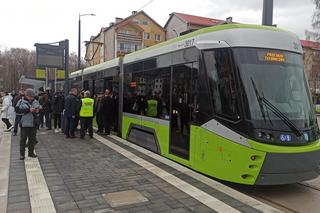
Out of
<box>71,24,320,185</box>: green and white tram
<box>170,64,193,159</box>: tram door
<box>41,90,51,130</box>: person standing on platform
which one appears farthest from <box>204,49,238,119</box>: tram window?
<box>41,90,51,130</box>: person standing on platform

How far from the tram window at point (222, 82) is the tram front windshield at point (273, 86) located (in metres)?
0.20

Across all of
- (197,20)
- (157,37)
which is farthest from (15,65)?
(197,20)

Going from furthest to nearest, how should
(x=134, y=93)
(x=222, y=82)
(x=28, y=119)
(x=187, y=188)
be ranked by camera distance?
(x=134, y=93) → (x=28, y=119) → (x=222, y=82) → (x=187, y=188)

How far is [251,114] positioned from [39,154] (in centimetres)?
538

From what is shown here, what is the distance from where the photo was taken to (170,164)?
736 cm

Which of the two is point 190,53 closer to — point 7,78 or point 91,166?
point 91,166

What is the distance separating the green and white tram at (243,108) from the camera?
5.80 m

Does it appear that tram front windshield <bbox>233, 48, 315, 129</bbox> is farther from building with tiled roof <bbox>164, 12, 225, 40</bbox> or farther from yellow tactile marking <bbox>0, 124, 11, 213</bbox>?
building with tiled roof <bbox>164, 12, 225, 40</bbox>

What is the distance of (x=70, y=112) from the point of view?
11.5 m

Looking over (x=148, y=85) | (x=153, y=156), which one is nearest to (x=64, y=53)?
(x=148, y=85)

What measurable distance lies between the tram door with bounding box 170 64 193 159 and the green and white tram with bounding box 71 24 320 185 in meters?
0.02

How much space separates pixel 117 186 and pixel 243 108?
2.56 metres

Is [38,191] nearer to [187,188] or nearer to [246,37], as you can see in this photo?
[187,188]

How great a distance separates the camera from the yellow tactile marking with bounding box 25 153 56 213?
4773mm
